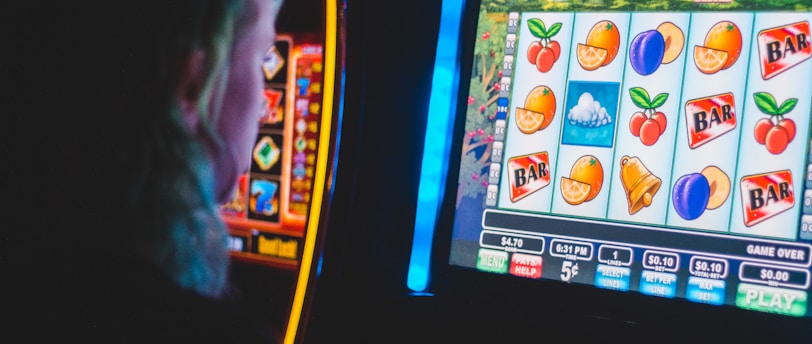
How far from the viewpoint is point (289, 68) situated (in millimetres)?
1334

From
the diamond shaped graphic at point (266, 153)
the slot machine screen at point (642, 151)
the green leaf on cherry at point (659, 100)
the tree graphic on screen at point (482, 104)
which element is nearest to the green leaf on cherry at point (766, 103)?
the slot machine screen at point (642, 151)

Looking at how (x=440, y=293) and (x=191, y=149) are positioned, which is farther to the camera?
(x=191, y=149)

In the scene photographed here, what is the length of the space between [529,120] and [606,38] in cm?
16

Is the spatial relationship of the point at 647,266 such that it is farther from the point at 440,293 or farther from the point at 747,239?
the point at 440,293

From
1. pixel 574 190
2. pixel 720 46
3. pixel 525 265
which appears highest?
pixel 720 46

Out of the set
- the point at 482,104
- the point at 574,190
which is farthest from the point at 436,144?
the point at 574,190

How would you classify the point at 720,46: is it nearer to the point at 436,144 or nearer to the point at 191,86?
the point at 436,144

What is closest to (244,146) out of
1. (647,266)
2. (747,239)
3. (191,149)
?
(191,149)

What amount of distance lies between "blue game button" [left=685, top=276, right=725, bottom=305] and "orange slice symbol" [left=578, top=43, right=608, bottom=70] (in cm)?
33

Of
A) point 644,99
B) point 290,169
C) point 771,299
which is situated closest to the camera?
point 771,299

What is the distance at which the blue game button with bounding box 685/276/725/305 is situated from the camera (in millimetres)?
1117

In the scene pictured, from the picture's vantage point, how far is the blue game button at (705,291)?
1117mm

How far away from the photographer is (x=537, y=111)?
1.25 meters

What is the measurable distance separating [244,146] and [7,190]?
1.91ft
